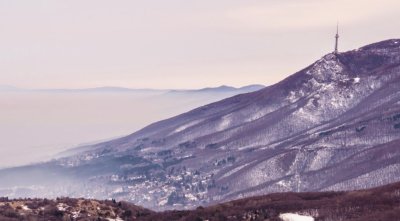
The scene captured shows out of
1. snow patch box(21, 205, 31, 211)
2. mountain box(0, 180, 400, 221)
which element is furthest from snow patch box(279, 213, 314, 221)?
snow patch box(21, 205, 31, 211)

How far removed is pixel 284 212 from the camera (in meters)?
142

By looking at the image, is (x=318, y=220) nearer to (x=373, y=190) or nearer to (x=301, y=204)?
(x=301, y=204)

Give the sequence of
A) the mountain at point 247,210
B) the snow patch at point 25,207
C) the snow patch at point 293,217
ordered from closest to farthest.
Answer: the snow patch at point 293,217, the mountain at point 247,210, the snow patch at point 25,207

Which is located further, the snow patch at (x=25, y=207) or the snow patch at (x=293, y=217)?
the snow patch at (x=25, y=207)

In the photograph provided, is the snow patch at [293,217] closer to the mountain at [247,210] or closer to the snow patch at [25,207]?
the mountain at [247,210]

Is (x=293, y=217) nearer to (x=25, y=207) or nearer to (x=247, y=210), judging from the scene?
(x=247, y=210)

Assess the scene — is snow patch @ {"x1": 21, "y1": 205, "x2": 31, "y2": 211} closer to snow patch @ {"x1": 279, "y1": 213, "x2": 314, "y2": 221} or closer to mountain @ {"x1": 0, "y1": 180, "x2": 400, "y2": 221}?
mountain @ {"x1": 0, "y1": 180, "x2": 400, "y2": 221}

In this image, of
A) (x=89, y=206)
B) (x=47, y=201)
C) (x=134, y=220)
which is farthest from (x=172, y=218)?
(x=47, y=201)

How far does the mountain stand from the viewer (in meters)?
140

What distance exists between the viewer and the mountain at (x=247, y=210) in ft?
460

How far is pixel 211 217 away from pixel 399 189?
43011 millimetres

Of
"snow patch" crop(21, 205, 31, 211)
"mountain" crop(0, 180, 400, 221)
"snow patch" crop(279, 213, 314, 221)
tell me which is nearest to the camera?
"snow patch" crop(279, 213, 314, 221)

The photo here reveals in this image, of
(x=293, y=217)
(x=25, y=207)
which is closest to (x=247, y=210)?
(x=293, y=217)

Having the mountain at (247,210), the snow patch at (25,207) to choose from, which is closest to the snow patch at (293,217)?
the mountain at (247,210)
